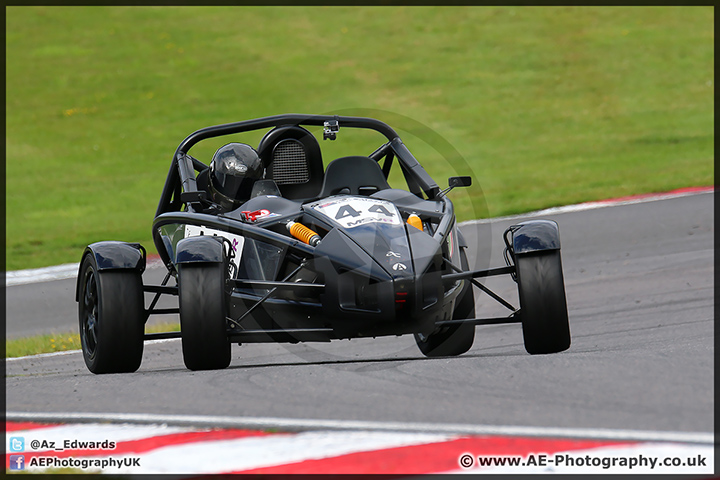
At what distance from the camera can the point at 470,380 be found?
461 centimetres

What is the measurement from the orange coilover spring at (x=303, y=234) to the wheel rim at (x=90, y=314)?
1.37 metres

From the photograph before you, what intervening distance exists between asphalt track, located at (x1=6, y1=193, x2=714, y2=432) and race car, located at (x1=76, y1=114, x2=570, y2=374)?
222 mm

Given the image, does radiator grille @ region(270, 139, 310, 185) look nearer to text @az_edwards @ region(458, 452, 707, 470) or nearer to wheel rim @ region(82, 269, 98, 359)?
wheel rim @ region(82, 269, 98, 359)

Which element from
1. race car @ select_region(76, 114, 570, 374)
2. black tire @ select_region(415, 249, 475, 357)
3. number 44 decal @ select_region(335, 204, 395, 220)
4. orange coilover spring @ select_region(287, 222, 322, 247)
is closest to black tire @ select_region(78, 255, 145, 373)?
race car @ select_region(76, 114, 570, 374)

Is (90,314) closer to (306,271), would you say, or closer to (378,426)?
(306,271)

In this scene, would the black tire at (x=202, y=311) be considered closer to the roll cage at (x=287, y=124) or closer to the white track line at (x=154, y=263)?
the roll cage at (x=287, y=124)

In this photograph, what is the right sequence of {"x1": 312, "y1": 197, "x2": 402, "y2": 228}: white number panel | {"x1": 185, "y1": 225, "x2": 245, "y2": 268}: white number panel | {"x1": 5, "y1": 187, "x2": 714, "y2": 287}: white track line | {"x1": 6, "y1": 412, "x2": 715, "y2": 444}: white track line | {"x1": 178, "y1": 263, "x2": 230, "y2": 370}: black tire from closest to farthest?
{"x1": 6, "y1": 412, "x2": 715, "y2": 444}: white track line < {"x1": 178, "y1": 263, "x2": 230, "y2": 370}: black tire < {"x1": 312, "y1": 197, "x2": 402, "y2": 228}: white number panel < {"x1": 185, "y1": 225, "x2": 245, "y2": 268}: white number panel < {"x1": 5, "y1": 187, "x2": 714, "y2": 287}: white track line

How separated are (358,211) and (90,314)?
2006 mm

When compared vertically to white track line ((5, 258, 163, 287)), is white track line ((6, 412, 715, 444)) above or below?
below

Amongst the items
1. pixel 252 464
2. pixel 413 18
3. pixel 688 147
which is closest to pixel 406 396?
pixel 252 464

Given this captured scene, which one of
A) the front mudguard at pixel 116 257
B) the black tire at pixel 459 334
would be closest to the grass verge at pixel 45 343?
the front mudguard at pixel 116 257

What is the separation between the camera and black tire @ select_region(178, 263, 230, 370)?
5.20 m

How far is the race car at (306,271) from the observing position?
206 inches

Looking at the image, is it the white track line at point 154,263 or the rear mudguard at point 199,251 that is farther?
the white track line at point 154,263
